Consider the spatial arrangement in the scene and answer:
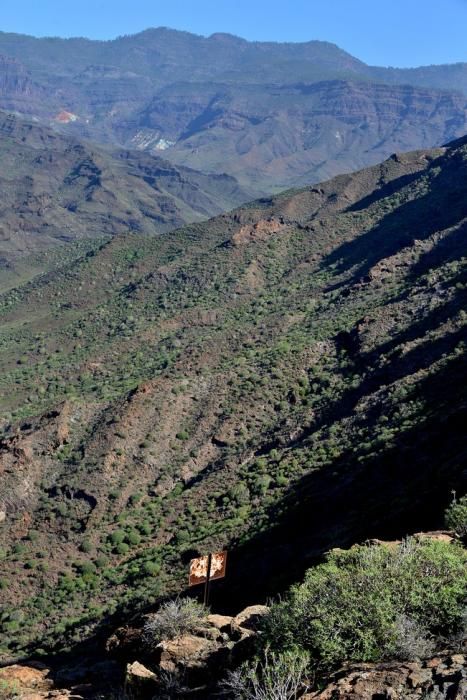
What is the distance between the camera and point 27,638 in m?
30.2

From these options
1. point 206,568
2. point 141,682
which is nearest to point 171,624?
point 141,682

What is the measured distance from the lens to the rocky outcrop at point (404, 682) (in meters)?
11.4

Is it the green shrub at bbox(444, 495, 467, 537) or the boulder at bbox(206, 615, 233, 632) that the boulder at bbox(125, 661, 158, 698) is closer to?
the boulder at bbox(206, 615, 233, 632)

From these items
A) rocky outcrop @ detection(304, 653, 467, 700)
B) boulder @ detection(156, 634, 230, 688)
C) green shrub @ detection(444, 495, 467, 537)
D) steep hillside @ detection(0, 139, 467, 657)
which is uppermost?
steep hillside @ detection(0, 139, 467, 657)

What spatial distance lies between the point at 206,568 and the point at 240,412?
91.8ft

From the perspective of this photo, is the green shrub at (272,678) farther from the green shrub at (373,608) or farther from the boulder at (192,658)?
the boulder at (192,658)

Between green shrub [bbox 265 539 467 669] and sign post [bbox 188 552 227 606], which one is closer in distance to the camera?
green shrub [bbox 265 539 467 669]

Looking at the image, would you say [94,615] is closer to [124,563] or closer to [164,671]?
[124,563]

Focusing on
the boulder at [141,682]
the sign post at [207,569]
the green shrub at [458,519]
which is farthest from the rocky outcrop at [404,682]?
the green shrub at [458,519]

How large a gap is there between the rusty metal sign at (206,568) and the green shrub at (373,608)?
406 cm

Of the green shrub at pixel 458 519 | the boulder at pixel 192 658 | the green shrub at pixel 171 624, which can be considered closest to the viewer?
the boulder at pixel 192 658

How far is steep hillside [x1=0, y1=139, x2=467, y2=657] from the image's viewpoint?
30.7m

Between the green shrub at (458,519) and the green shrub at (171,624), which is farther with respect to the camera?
the green shrub at (458,519)

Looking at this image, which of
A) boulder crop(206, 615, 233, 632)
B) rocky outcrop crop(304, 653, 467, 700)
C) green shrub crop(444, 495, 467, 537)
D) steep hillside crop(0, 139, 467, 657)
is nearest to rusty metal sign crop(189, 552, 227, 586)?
boulder crop(206, 615, 233, 632)
